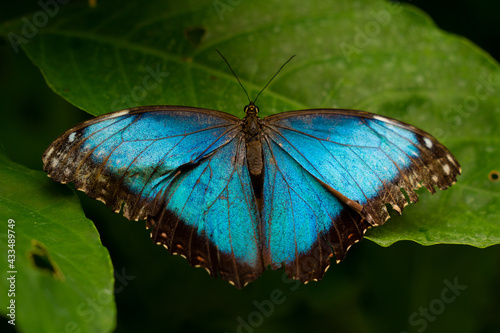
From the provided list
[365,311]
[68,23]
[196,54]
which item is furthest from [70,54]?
[365,311]

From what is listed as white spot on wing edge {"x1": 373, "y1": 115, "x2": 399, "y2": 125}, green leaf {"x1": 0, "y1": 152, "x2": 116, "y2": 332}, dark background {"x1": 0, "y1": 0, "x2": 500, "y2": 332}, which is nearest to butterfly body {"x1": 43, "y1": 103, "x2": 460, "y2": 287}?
white spot on wing edge {"x1": 373, "y1": 115, "x2": 399, "y2": 125}

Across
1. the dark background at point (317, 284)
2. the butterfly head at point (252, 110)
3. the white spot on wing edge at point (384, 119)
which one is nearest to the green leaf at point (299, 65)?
the butterfly head at point (252, 110)

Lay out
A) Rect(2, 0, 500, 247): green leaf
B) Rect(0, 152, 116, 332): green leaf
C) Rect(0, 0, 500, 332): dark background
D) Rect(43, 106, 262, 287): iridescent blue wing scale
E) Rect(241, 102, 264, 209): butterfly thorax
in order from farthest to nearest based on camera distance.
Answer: Rect(0, 0, 500, 332): dark background, Rect(2, 0, 500, 247): green leaf, Rect(241, 102, 264, 209): butterfly thorax, Rect(43, 106, 262, 287): iridescent blue wing scale, Rect(0, 152, 116, 332): green leaf

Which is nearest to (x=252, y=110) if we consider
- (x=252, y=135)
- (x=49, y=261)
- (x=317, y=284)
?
(x=252, y=135)

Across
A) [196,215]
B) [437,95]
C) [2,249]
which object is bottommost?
[2,249]

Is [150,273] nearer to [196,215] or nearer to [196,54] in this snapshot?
[196,215]

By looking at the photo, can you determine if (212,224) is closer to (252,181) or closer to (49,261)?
(252,181)

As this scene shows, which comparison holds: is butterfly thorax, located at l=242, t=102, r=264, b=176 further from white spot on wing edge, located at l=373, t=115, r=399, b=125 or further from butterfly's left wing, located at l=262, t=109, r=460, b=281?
white spot on wing edge, located at l=373, t=115, r=399, b=125
